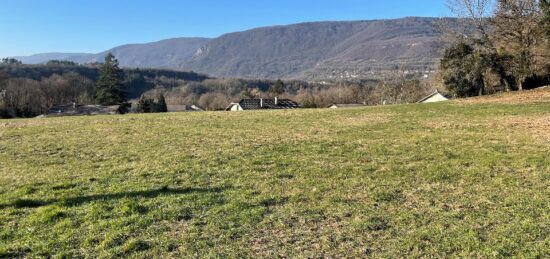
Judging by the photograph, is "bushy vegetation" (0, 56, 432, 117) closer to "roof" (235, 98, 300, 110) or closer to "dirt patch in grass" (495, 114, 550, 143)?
"roof" (235, 98, 300, 110)

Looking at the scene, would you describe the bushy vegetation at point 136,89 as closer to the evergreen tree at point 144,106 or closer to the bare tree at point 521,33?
the evergreen tree at point 144,106

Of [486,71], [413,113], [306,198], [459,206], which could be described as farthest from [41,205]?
[486,71]

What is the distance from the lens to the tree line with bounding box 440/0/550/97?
83.1 feet

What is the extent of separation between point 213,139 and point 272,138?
1.78m

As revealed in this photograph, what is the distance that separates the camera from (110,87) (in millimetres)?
70812

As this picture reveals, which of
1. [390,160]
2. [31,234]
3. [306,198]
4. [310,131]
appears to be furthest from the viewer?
[310,131]

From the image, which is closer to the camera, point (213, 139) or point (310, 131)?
point (213, 139)

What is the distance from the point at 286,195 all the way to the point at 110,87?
70404 millimetres

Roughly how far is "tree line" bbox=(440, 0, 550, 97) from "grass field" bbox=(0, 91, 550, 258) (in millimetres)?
15553

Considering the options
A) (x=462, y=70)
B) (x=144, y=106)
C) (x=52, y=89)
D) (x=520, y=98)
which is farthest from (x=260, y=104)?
(x=520, y=98)

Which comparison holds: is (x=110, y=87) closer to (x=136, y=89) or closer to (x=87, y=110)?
(x=87, y=110)

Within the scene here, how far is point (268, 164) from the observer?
8.88m

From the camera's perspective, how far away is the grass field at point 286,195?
469cm

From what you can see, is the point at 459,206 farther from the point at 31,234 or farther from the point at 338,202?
the point at 31,234
